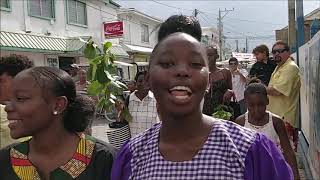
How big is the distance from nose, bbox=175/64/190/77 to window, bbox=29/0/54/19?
17953 mm

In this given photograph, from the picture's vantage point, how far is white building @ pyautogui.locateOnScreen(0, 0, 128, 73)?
16.8 metres

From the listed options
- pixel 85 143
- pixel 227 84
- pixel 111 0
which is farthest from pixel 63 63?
pixel 85 143

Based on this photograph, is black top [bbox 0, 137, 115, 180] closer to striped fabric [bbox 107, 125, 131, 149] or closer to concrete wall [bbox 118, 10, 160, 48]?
striped fabric [bbox 107, 125, 131, 149]

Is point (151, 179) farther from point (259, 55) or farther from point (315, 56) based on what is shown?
point (259, 55)

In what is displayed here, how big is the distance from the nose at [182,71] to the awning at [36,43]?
14.7 metres

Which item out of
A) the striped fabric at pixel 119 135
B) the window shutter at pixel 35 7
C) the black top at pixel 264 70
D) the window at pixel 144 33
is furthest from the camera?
the window at pixel 144 33

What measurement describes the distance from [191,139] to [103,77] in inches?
79.6

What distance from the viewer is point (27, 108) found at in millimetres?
1939

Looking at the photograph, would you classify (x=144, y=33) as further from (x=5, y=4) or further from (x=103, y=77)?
(x=103, y=77)

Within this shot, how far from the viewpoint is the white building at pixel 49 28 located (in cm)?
1678

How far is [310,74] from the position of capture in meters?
5.09

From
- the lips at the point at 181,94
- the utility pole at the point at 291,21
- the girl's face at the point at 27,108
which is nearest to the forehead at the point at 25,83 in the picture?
the girl's face at the point at 27,108

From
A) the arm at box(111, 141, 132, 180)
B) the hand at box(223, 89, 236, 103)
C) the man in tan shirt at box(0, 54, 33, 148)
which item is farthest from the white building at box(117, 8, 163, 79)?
the arm at box(111, 141, 132, 180)

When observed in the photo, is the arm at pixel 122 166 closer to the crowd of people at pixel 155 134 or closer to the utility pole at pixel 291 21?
the crowd of people at pixel 155 134
